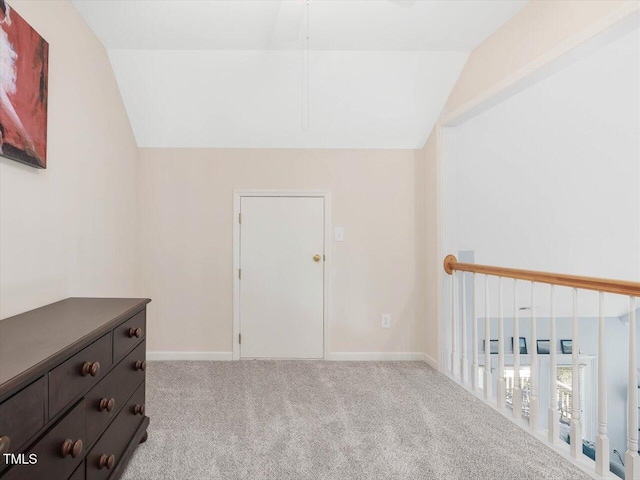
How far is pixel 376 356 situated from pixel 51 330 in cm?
257

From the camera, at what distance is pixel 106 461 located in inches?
54.2

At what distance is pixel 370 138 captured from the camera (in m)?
3.23

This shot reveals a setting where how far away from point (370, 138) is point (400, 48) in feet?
2.47

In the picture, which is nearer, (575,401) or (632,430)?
(632,430)

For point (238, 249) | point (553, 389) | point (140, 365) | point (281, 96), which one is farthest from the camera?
point (238, 249)

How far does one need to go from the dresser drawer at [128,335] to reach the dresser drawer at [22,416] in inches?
20.0

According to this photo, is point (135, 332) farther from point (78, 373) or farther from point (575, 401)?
point (575, 401)

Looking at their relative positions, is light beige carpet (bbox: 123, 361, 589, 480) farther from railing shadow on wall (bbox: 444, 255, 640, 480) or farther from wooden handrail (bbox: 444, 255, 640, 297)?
wooden handrail (bbox: 444, 255, 640, 297)

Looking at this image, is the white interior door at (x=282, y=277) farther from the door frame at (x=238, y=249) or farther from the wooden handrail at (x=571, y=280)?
the wooden handrail at (x=571, y=280)

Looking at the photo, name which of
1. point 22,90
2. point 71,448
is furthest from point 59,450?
point 22,90

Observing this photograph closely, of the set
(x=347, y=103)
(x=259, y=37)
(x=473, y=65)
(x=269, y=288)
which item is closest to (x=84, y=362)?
(x=269, y=288)

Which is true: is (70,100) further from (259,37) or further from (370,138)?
(370,138)

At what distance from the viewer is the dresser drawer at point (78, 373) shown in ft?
3.55

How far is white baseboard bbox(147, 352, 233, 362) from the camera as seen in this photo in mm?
3244
